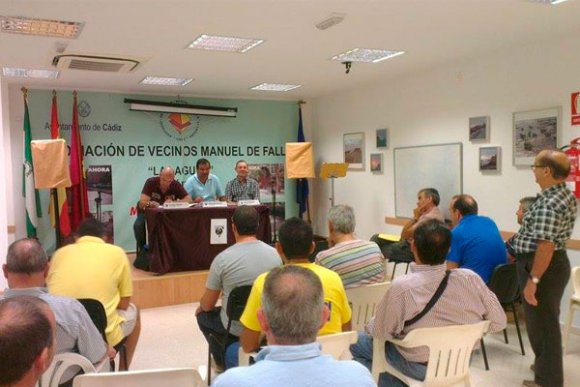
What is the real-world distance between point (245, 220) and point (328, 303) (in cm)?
90

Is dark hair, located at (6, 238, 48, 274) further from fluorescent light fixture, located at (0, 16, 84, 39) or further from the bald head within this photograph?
the bald head

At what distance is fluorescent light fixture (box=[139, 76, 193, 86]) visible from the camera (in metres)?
6.79

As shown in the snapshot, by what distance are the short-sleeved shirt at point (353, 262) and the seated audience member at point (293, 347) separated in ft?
4.99

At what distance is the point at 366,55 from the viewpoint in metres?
5.59

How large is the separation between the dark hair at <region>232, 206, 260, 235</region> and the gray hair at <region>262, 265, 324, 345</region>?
1595mm

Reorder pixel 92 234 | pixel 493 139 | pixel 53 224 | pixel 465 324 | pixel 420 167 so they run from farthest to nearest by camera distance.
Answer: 1. pixel 53 224
2. pixel 420 167
3. pixel 493 139
4. pixel 92 234
5. pixel 465 324

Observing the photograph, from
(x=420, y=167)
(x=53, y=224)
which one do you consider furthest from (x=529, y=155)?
(x=53, y=224)

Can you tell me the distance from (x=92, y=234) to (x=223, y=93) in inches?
207

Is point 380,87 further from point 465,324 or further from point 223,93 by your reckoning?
point 465,324

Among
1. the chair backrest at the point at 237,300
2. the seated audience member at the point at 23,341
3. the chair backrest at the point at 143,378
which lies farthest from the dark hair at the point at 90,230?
the seated audience member at the point at 23,341

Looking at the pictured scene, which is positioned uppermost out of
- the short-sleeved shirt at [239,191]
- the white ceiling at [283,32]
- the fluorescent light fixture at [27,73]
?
the fluorescent light fixture at [27,73]

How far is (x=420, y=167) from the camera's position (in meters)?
6.51

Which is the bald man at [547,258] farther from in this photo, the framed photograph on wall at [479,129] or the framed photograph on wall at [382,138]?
the framed photograph on wall at [382,138]

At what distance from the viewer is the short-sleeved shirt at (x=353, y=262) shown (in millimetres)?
3018
